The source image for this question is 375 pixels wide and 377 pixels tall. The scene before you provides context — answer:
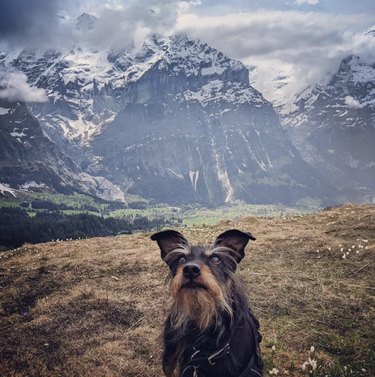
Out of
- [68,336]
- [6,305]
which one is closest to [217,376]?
[68,336]

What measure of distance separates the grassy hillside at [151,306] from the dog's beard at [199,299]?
9.74 ft

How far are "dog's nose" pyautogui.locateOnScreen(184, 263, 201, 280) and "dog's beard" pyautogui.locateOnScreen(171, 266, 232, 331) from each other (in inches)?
3.1

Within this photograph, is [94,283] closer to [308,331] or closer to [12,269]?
[12,269]

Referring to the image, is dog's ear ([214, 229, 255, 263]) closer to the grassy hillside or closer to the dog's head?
the dog's head

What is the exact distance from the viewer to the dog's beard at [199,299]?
7020 mm

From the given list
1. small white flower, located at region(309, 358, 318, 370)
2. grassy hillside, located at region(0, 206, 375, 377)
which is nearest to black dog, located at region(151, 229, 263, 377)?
small white flower, located at region(309, 358, 318, 370)

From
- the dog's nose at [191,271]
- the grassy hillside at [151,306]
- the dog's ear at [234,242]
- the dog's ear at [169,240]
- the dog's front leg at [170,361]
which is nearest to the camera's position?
the dog's nose at [191,271]

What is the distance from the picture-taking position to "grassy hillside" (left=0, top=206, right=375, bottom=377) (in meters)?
10.5

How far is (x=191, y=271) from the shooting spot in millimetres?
6930

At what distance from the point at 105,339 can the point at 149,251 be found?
8.29 m

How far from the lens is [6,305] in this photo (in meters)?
14.7

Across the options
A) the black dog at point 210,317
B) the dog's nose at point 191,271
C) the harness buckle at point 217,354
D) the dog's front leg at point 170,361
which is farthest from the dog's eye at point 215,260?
the dog's front leg at point 170,361

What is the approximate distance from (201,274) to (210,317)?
3.09 feet

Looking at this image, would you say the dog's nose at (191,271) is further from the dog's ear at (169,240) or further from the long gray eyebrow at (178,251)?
the dog's ear at (169,240)
